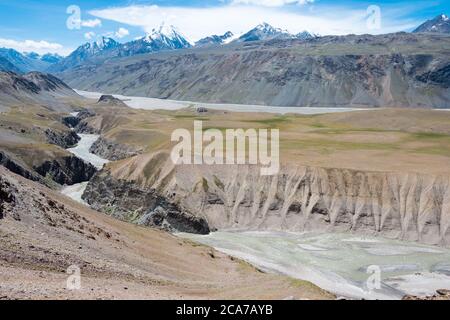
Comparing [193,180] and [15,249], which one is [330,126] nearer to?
[193,180]

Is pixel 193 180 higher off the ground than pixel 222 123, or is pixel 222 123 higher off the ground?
pixel 222 123

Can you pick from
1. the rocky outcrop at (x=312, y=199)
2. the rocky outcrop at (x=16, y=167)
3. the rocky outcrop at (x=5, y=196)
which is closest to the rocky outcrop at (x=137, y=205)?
the rocky outcrop at (x=312, y=199)

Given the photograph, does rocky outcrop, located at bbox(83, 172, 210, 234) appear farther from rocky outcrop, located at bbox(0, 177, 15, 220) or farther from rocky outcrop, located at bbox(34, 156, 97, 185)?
rocky outcrop, located at bbox(0, 177, 15, 220)

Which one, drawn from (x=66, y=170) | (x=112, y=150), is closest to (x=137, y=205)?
(x=66, y=170)

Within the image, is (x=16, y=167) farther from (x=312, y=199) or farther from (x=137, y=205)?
(x=312, y=199)
